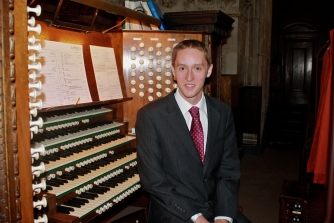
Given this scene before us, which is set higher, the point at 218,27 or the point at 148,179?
the point at 218,27

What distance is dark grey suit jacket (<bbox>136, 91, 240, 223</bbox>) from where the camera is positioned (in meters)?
2.07

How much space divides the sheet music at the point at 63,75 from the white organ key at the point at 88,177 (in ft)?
1.68

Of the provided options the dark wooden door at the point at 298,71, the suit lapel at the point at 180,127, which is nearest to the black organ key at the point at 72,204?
the suit lapel at the point at 180,127

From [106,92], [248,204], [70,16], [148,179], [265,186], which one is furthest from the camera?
[265,186]

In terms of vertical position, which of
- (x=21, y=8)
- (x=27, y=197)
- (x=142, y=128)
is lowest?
(x=27, y=197)

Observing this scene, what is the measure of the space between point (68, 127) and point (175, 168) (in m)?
0.90

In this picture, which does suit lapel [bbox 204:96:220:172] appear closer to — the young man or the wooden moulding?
the young man

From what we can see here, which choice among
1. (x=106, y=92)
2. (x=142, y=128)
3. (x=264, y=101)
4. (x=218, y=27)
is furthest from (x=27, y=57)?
(x=264, y=101)

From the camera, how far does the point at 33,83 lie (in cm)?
147

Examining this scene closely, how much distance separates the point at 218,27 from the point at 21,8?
279 centimetres

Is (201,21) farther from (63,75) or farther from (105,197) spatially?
(105,197)

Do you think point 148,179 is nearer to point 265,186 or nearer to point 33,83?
point 33,83

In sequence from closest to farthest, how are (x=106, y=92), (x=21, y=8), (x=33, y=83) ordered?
(x=21, y=8) → (x=33, y=83) → (x=106, y=92)

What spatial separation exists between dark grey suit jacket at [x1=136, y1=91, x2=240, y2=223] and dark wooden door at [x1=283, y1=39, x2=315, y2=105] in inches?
275
